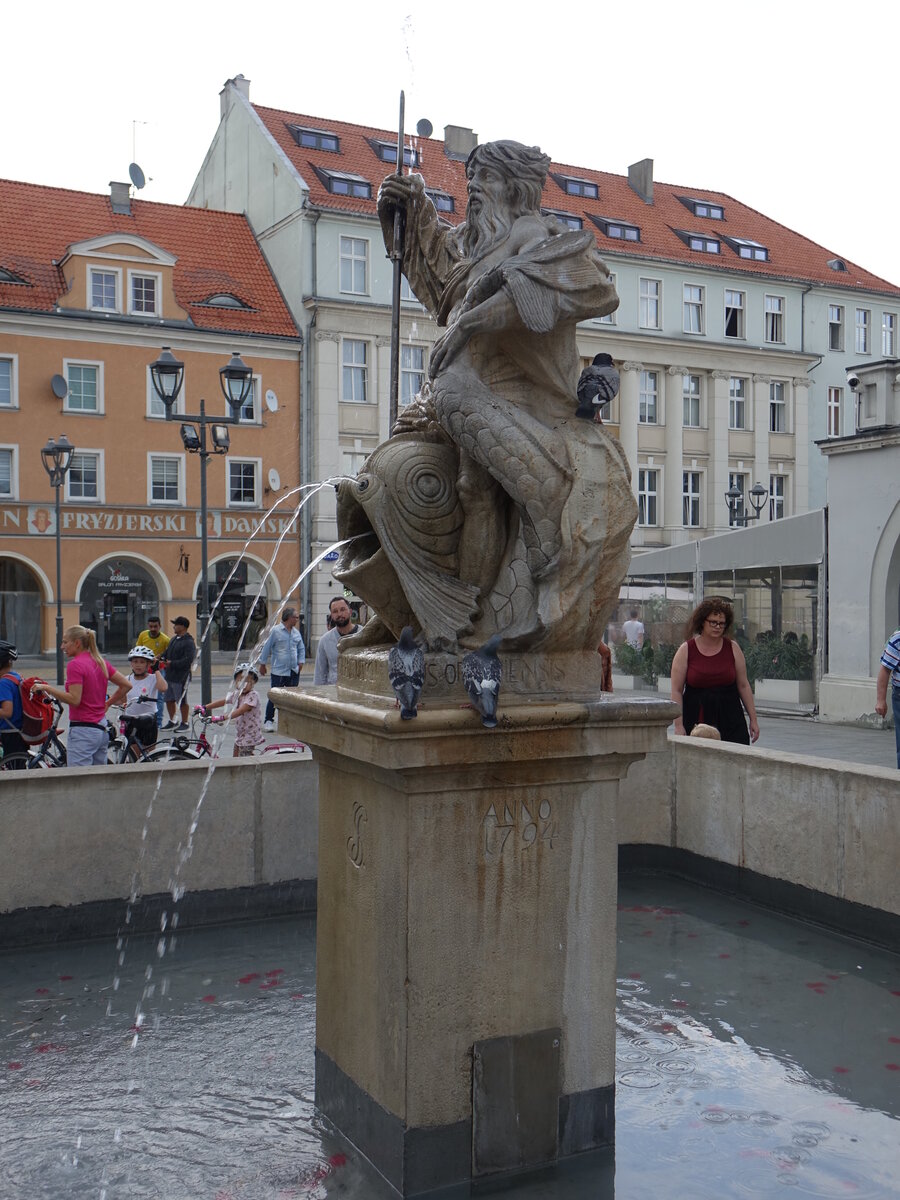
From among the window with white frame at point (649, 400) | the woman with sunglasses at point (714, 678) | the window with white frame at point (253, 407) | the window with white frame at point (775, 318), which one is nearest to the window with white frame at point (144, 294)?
the window with white frame at point (253, 407)

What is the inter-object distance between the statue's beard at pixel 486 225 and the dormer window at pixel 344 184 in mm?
35072

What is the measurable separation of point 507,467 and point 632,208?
1769 inches

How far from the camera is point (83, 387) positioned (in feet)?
114

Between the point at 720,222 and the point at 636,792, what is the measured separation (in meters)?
44.7

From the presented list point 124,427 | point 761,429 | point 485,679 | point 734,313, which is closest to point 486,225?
point 485,679

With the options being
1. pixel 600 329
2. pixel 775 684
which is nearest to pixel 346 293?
pixel 600 329

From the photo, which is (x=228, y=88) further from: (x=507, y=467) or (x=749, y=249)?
(x=507, y=467)

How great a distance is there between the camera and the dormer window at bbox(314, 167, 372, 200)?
123ft

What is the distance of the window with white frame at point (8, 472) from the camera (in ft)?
111

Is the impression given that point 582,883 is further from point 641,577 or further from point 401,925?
point 641,577

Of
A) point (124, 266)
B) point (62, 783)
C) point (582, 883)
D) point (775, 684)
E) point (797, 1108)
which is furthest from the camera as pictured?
point (124, 266)

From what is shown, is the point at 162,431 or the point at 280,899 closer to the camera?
the point at 280,899

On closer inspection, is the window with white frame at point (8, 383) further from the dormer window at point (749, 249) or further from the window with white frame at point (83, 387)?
the dormer window at point (749, 249)

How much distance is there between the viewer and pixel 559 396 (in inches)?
157
